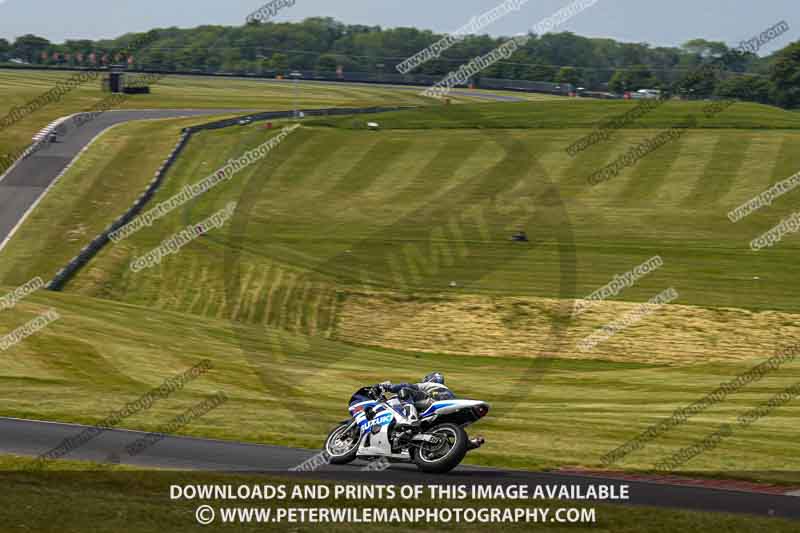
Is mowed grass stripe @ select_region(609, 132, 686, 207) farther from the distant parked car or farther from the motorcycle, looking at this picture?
the motorcycle

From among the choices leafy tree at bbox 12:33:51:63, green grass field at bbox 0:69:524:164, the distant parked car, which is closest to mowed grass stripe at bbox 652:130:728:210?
green grass field at bbox 0:69:524:164

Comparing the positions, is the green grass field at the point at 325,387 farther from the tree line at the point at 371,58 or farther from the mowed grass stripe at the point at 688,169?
the tree line at the point at 371,58

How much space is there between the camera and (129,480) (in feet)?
56.9

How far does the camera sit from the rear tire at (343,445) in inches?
709

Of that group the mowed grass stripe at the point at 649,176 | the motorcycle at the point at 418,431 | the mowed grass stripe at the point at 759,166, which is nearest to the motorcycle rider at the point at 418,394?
the motorcycle at the point at 418,431

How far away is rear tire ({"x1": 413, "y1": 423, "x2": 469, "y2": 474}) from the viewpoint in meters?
16.9

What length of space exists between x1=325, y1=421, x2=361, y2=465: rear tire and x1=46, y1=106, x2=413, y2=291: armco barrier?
89.1 ft

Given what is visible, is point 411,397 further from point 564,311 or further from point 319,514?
point 564,311

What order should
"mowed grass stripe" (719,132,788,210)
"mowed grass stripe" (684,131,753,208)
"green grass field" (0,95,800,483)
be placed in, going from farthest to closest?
1. "mowed grass stripe" (719,132,788,210)
2. "mowed grass stripe" (684,131,753,208)
3. "green grass field" (0,95,800,483)

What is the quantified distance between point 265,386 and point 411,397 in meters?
12.9

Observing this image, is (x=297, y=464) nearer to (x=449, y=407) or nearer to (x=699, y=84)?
(x=449, y=407)

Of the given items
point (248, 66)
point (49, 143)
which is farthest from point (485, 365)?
point (248, 66)

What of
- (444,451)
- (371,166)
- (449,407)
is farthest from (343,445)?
(371,166)

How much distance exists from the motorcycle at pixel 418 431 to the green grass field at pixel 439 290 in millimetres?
2925
